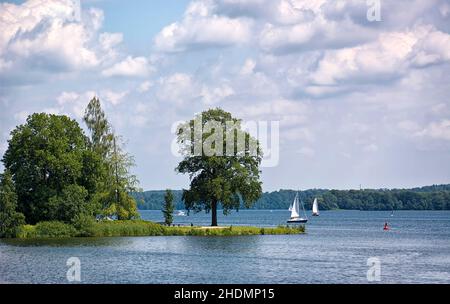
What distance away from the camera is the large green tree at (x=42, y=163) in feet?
279

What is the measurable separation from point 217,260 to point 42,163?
92.8 feet

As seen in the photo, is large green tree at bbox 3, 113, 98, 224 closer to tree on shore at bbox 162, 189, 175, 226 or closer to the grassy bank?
the grassy bank

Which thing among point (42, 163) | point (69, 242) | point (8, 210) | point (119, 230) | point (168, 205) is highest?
point (42, 163)

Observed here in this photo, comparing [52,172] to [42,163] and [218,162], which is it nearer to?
[42,163]

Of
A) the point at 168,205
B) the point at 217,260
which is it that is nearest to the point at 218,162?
the point at 168,205

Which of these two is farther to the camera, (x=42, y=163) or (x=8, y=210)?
(x=42, y=163)

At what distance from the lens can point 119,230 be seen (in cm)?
8888

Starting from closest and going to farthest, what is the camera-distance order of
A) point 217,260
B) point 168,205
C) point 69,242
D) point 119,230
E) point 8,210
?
point 217,260, point 69,242, point 8,210, point 119,230, point 168,205

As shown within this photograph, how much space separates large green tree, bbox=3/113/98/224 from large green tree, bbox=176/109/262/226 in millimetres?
12644

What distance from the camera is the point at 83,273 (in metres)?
53.8

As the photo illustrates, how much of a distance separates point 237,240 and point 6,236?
2272 centimetres

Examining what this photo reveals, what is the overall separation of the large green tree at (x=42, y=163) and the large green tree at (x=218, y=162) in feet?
41.5

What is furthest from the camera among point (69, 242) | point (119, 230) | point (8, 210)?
point (119, 230)
